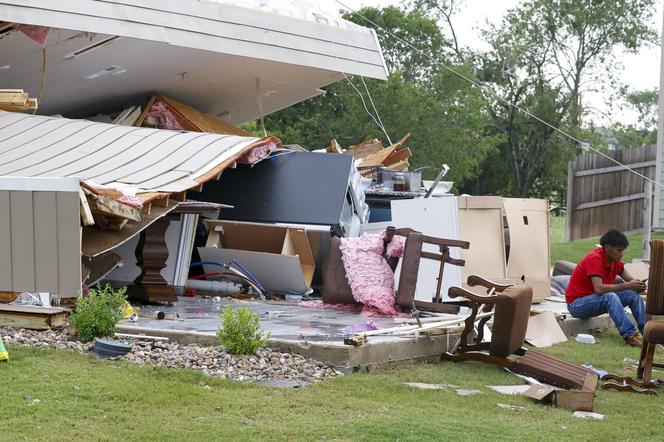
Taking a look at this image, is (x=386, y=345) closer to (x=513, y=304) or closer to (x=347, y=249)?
(x=513, y=304)

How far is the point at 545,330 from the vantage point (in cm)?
1197

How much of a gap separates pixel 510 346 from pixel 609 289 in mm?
2469

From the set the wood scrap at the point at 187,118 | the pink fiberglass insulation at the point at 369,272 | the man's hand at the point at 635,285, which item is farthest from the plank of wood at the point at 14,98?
the man's hand at the point at 635,285

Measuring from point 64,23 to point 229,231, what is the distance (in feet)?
13.4

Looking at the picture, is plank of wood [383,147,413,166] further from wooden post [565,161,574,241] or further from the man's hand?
the man's hand

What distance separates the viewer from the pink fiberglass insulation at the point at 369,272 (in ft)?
38.4

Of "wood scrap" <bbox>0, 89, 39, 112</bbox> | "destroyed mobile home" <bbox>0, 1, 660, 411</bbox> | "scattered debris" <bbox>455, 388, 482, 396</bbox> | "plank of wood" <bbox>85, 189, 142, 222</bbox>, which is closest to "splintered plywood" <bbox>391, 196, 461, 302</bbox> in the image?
"destroyed mobile home" <bbox>0, 1, 660, 411</bbox>

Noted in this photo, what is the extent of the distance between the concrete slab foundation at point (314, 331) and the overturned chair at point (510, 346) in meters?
0.25

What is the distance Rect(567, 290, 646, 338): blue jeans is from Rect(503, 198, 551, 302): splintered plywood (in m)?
1.35

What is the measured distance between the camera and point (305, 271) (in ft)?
46.7

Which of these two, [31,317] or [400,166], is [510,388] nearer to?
[31,317]

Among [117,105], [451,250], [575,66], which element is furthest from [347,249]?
[575,66]

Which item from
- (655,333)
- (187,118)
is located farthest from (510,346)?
(187,118)

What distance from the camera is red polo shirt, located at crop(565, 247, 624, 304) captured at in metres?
12.1
